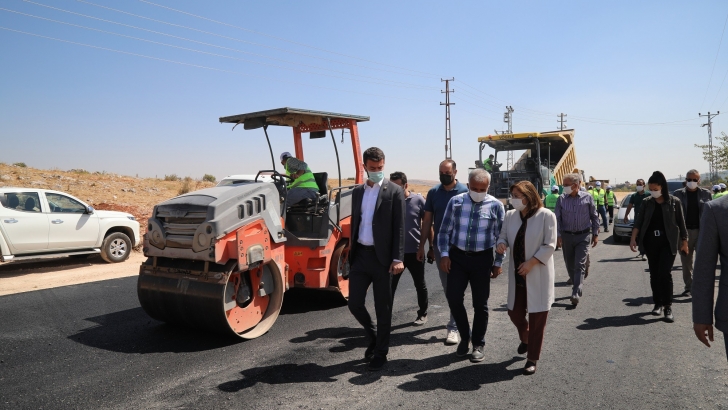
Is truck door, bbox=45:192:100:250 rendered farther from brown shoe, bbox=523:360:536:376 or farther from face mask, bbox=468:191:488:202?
brown shoe, bbox=523:360:536:376

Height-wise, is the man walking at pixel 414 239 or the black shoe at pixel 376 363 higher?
the man walking at pixel 414 239

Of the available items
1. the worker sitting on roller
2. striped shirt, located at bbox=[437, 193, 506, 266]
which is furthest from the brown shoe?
the worker sitting on roller

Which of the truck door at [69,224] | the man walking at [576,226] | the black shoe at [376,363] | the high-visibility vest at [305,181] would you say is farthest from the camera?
the truck door at [69,224]

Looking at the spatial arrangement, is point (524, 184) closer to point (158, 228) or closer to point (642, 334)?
point (642, 334)

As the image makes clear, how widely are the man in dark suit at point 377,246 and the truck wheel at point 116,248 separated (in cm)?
841

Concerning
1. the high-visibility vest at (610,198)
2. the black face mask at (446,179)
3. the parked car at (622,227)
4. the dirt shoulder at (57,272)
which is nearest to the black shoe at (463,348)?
the black face mask at (446,179)

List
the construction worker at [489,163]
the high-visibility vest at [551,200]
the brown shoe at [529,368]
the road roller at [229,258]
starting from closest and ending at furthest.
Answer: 1. the brown shoe at [529,368]
2. the road roller at [229,258]
3. the high-visibility vest at [551,200]
4. the construction worker at [489,163]

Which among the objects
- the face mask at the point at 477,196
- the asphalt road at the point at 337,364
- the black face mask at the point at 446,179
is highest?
the black face mask at the point at 446,179

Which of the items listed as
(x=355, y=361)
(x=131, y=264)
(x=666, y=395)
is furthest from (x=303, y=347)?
(x=131, y=264)

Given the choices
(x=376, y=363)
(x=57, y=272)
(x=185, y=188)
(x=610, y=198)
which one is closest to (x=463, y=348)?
(x=376, y=363)

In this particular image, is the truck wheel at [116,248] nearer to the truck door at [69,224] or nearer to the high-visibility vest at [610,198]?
the truck door at [69,224]

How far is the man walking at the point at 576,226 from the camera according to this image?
7.11 meters

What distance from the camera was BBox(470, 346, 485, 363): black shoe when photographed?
4804 mm

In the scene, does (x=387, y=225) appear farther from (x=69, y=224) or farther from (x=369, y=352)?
(x=69, y=224)
